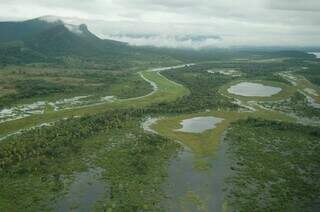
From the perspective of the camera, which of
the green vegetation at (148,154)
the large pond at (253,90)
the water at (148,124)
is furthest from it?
the large pond at (253,90)

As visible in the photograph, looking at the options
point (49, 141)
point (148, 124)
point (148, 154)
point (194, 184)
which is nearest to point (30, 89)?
point (148, 124)

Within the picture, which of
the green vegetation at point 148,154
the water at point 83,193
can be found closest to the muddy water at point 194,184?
the green vegetation at point 148,154

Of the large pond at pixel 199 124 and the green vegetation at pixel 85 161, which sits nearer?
the green vegetation at pixel 85 161

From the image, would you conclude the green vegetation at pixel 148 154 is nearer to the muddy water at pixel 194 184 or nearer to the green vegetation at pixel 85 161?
the green vegetation at pixel 85 161

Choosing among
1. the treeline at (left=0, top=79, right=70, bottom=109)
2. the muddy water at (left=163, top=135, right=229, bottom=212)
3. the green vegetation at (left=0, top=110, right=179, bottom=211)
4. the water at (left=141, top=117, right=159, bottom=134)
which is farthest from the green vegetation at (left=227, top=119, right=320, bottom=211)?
the treeline at (left=0, top=79, right=70, bottom=109)

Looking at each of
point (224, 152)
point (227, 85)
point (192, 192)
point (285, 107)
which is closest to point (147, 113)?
point (224, 152)

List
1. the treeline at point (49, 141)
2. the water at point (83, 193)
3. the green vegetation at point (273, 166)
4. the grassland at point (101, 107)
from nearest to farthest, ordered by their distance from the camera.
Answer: the water at point (83, 193), the green vegetation at point (273, 166), the treeline at point (49, 141), the grassland at point (101, 107)

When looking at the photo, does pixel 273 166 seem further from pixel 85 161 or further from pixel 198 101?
pixel 198 101
